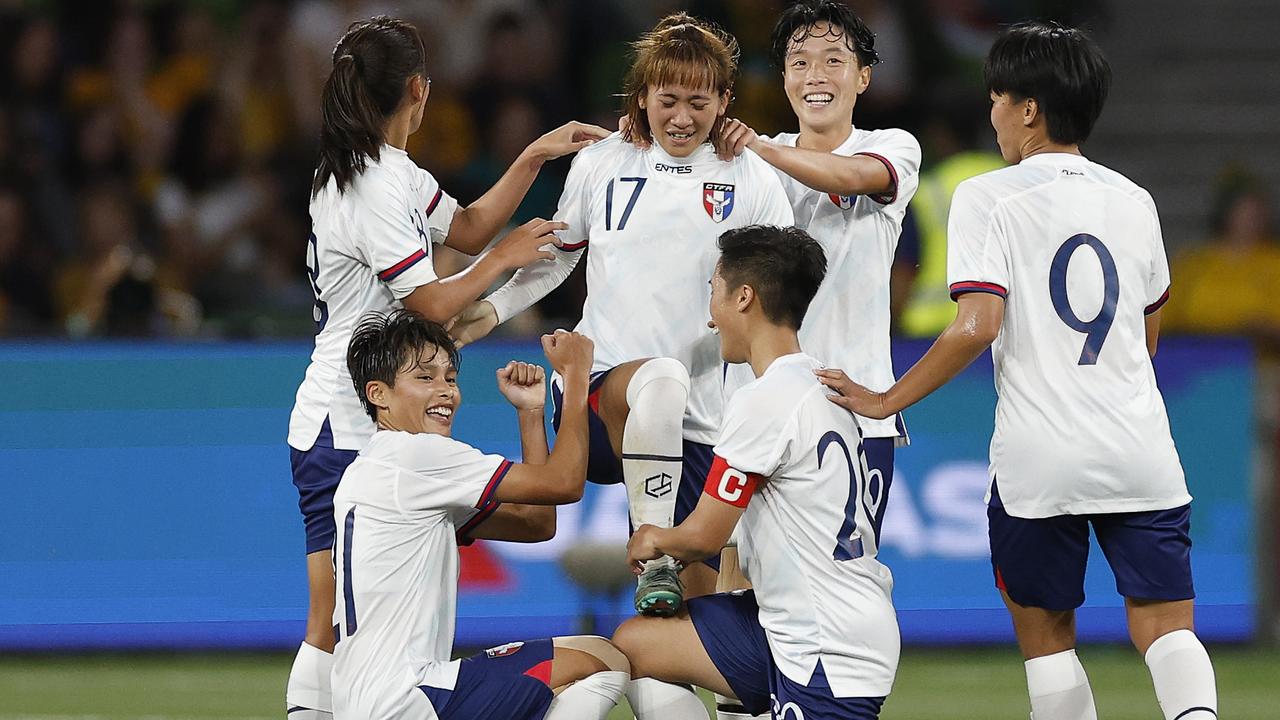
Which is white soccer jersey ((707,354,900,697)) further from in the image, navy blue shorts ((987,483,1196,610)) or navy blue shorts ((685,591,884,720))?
navy blue shorts ((987,483,1196,610))

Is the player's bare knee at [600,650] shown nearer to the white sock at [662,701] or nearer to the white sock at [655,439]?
the white sock at [662,701]

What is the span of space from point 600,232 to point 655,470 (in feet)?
2.52

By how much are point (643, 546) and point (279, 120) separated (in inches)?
304

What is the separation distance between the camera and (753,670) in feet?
15.0

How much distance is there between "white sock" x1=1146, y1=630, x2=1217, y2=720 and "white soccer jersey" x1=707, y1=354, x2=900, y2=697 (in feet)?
2.58

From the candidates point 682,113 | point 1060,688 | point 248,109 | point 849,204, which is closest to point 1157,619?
point 1060,688

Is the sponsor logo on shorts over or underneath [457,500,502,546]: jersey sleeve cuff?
over

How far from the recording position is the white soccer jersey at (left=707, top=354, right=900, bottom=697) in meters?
4.38

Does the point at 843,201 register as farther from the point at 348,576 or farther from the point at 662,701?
the point at 348,576

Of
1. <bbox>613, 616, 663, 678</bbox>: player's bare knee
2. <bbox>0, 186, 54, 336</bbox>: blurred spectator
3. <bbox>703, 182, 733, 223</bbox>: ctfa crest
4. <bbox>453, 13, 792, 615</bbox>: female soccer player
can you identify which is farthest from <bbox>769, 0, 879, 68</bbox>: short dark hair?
<bbox>0, 186, 54, 336</bbox>: blurred spectator

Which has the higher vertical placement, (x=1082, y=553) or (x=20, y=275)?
(x=20, y=275)

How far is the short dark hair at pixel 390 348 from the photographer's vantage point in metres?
4.59

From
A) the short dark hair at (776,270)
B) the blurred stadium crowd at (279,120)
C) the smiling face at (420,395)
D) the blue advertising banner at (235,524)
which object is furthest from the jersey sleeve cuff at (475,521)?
the blurred stadium crowd at (279,120)

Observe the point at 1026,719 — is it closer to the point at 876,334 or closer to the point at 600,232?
the point at 876,334
